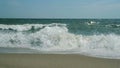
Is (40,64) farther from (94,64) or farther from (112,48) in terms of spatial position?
(112,48)

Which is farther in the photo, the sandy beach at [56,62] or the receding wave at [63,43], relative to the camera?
the receding wave at [63,43]

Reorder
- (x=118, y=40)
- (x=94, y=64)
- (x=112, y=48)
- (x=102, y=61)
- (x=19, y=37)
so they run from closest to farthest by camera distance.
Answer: (x=94, y=64) → (x=102, y=61) → (x=112, y=48) → (x=118, y=40) → (x=19, y=37)

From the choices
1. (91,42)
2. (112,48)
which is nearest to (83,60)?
(112,48)

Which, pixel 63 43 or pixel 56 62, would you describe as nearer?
pixel 56 62

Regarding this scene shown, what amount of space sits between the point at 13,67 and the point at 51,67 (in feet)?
3.43

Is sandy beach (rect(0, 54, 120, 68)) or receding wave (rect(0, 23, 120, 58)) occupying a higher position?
sandy beach (rect(0, 54, 120, 68))

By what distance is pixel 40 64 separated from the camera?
7.52 meters

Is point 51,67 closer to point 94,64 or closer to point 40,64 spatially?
point 40,64

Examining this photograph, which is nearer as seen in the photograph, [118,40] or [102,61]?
[102,61]

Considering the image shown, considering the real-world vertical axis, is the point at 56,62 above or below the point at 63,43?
above

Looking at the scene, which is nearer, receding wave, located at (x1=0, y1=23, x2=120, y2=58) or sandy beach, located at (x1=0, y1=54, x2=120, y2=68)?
sandy beach, located at (x1=0, y1=54, x2=120, y2=68)

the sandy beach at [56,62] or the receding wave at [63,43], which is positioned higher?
the sandy beach at [56,62]

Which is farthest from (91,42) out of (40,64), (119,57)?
(40,64)

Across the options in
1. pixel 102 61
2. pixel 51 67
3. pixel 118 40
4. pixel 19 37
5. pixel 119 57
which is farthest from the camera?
pixel 19 37
